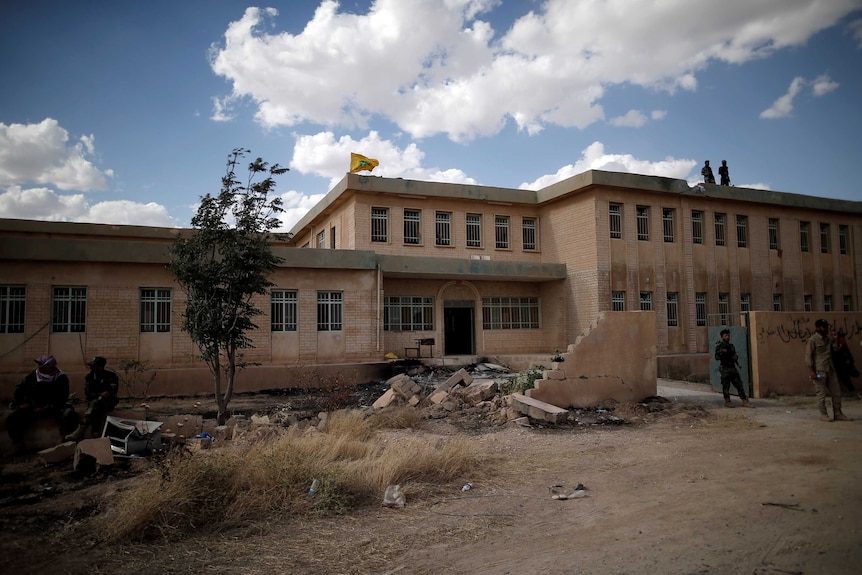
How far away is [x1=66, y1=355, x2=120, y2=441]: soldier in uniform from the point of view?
8.12 m

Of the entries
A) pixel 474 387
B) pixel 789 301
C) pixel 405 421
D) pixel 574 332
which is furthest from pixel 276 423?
pixel 789 301

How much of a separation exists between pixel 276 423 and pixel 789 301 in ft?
79.9

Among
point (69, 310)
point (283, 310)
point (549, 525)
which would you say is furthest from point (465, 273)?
point (549, 525)

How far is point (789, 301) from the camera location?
25.0 meters

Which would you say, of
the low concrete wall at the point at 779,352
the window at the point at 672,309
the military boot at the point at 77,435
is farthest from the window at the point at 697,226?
the military boot at the point at 77,435

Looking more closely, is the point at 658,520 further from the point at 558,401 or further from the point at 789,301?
the point at 789,301

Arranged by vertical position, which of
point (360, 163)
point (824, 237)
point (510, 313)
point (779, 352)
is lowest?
point (779, 352)

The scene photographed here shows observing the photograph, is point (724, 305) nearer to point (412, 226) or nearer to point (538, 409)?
point (412, 226)

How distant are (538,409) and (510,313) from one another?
Answer: 1296 cm

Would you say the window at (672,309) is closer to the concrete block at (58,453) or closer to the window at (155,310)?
the window at (155,310)

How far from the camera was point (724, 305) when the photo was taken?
76.6 feet

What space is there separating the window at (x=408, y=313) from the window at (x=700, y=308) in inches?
428

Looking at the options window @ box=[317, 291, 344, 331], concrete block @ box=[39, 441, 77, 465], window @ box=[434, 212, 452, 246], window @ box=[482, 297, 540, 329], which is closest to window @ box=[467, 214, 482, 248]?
window @ box=[434, 212, 452, 246]

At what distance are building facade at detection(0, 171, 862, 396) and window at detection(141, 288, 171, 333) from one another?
30 millimetres
